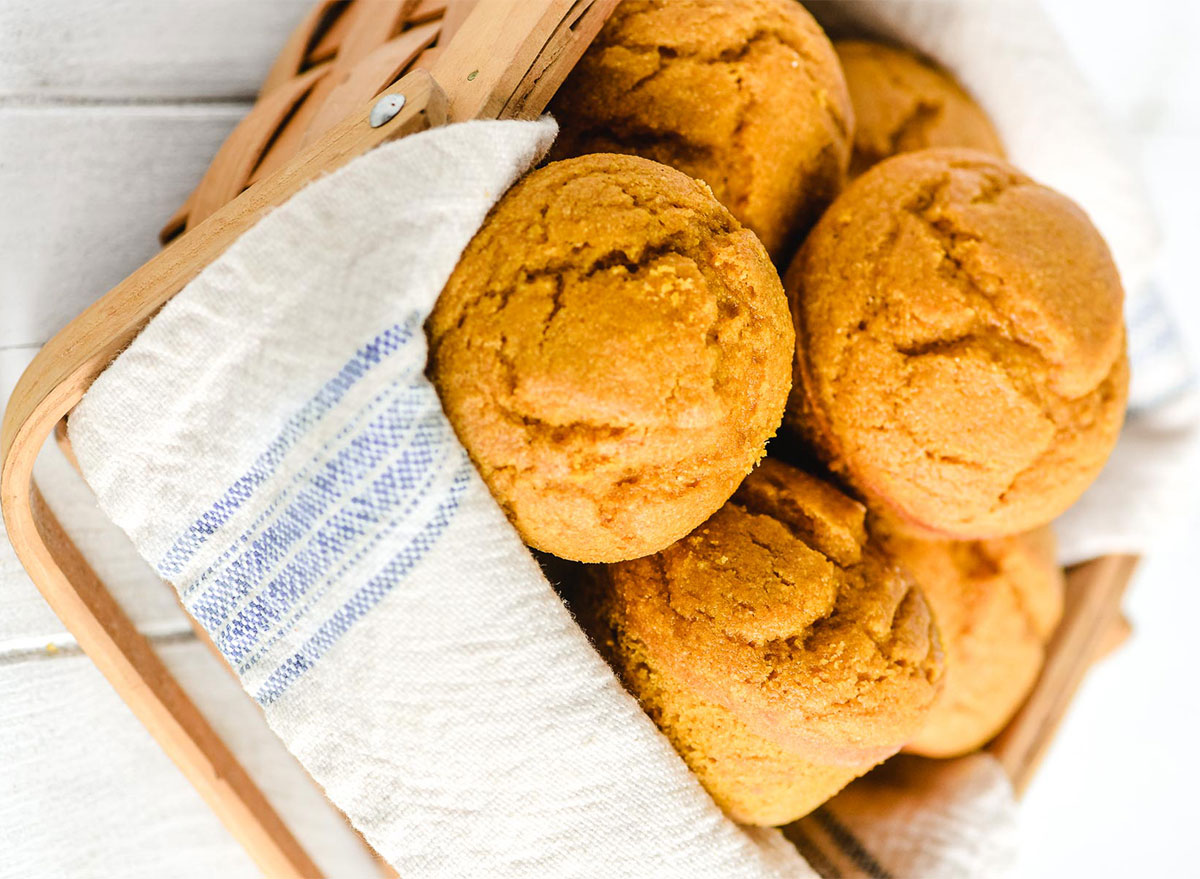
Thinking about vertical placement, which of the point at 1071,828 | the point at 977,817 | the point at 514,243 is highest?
the point at 514,243

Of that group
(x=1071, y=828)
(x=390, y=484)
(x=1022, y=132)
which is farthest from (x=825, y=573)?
(x=1071, y=828)

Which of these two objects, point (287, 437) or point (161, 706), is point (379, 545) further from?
point (161, 706)

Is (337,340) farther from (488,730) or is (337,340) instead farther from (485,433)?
(488,730)

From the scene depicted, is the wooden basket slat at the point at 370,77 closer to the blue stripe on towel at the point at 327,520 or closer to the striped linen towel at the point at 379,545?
the striped linen towel at the point at 379,545

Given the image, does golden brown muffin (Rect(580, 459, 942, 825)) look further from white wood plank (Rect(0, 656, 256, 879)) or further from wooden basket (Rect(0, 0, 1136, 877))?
white wood plank (Rect(0, 656, 256, 879))

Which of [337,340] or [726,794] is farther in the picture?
[726,794]

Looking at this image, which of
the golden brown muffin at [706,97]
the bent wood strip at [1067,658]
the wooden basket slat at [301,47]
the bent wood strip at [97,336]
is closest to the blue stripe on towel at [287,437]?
the bent wood strip at [97,336]

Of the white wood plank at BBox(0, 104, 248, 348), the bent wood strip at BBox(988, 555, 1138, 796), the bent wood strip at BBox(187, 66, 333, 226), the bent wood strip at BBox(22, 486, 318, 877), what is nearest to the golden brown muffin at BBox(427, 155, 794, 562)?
the bent wood strip at BBox(187, 66, 333, 226)
